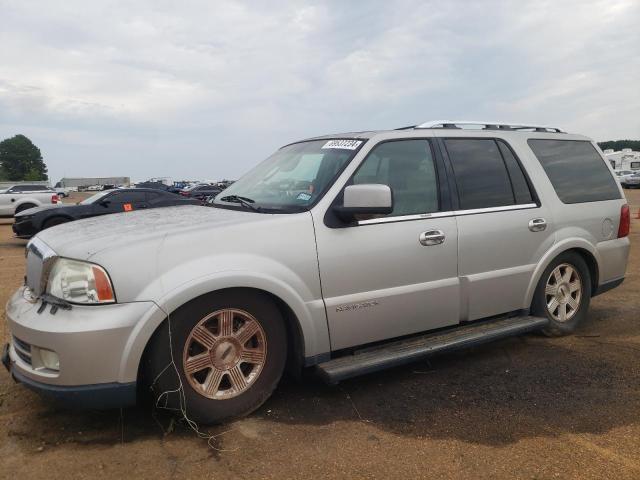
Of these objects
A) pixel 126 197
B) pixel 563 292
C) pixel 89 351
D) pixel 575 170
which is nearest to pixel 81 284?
pixel 89 351

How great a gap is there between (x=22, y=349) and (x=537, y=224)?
3771mm

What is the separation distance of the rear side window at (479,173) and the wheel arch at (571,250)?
1.63 ft

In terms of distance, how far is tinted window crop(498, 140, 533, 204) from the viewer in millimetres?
4457

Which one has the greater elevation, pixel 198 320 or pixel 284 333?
pixel 198 320

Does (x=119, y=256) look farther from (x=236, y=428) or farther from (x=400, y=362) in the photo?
(x=400, y=362)

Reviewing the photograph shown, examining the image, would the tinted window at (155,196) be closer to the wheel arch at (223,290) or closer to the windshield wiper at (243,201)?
the windshield wiper at (243,201)

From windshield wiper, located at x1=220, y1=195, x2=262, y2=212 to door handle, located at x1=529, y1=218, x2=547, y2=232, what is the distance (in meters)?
2.24

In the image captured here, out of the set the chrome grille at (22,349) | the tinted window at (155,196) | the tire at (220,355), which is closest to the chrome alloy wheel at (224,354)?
the tire at (220,355)

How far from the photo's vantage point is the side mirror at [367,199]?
3.33 metres

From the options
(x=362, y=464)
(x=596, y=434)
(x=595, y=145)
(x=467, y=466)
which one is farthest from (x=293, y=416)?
(x=595, y=145)

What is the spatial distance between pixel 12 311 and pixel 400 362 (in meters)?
2.37

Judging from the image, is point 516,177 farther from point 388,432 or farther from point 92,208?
point 92,208

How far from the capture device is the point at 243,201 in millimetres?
3959

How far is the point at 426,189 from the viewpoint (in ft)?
13.0
